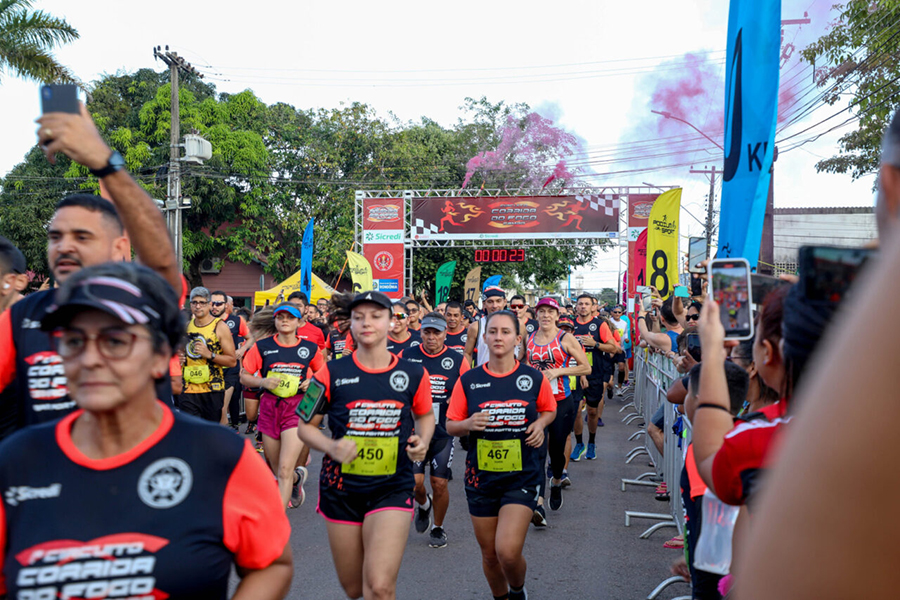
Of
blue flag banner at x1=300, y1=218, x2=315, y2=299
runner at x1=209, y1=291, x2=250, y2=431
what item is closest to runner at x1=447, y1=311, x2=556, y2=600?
runner at x1=209, y1=291, x2=250, y2=431

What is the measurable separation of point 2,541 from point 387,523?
2984 mm

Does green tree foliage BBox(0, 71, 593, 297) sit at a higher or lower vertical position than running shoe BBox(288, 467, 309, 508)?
higher

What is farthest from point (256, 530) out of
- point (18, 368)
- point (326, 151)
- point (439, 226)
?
point (326, 151)

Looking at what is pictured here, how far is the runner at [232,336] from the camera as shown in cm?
1080

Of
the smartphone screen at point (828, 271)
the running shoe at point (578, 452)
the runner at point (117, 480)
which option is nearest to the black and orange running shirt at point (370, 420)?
the runner at point (117, 480)

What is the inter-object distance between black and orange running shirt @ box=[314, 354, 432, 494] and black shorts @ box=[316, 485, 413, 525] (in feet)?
Result: 0.13

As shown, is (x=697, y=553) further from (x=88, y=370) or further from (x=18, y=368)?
(x=18, y=368)

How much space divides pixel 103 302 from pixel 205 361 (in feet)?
25.7

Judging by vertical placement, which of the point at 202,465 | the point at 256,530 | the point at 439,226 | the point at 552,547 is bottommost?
the point at 552,547

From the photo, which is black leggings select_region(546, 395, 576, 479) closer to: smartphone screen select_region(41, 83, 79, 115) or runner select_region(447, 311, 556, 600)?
runner select_region(447, 311, 556, 600)

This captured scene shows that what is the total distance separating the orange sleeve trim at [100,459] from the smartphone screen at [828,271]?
69.1 inches

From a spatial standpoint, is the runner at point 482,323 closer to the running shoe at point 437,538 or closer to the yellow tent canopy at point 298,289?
the running shoe at point 437,538

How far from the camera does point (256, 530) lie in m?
2.22

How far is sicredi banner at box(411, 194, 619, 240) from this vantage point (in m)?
27.8
